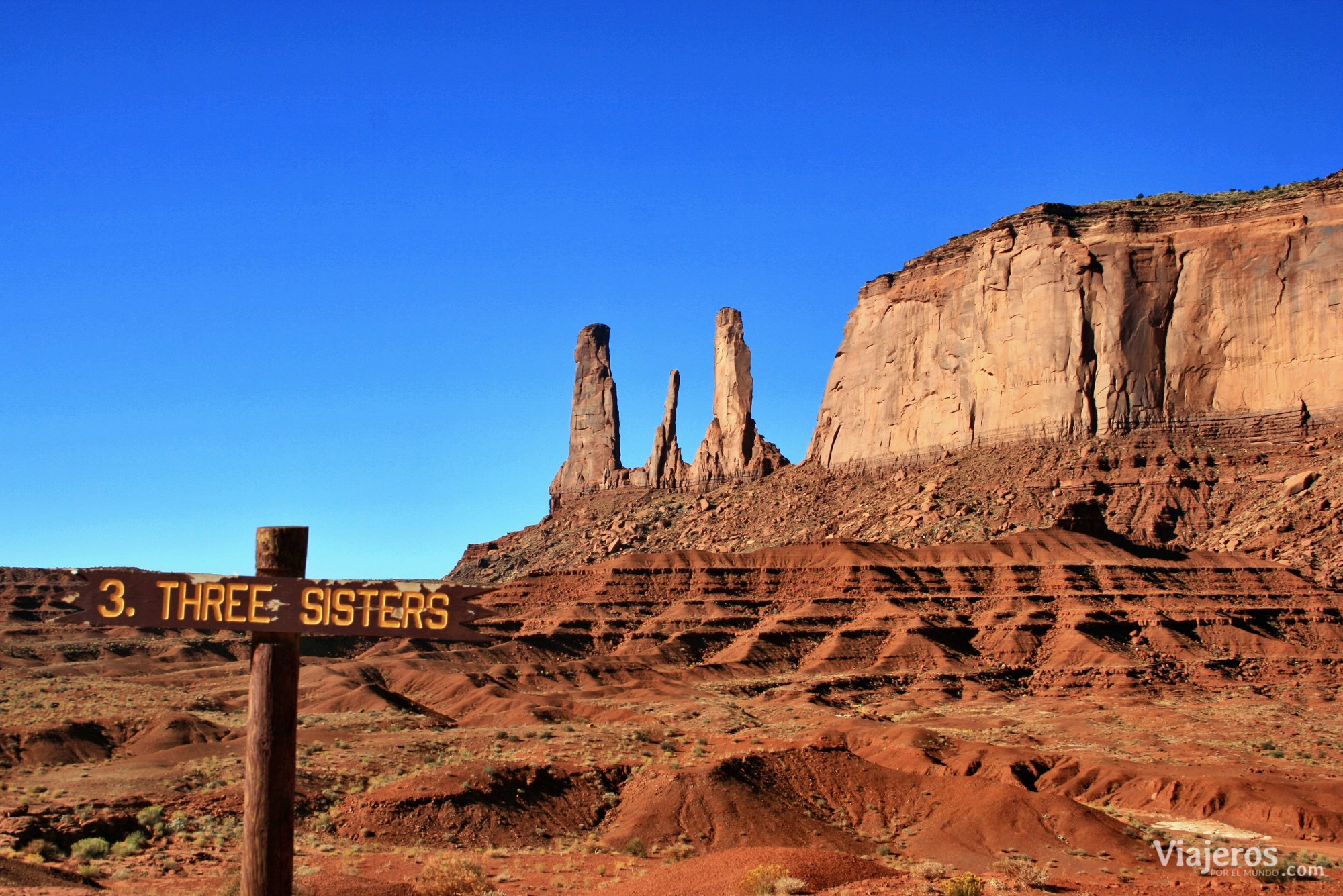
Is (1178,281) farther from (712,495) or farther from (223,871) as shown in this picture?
(223,871)

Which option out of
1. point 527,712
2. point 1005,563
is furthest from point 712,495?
point 527,712

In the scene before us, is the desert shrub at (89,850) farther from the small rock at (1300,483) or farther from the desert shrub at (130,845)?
the small rock at (1300,483)

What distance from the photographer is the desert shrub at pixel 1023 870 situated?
1821 cm

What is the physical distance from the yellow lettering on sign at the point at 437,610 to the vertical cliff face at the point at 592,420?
12607cm

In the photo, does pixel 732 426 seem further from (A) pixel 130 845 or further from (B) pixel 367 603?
(B) pixel 367 603

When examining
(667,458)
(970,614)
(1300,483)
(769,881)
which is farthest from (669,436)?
(769,881)

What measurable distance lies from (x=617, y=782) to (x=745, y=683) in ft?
116

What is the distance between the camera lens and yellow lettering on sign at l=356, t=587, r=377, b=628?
10.6 meters

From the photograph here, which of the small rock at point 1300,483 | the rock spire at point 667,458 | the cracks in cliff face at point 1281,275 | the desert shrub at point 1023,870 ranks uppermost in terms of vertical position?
the cracks in cliff face at point 1281,275

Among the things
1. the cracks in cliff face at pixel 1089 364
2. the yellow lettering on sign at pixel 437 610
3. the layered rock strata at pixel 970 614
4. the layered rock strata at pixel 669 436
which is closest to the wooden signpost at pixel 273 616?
the yellow lettering on sign at pixel 437 610

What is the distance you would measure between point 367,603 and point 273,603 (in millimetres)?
852

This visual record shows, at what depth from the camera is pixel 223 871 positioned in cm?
2139

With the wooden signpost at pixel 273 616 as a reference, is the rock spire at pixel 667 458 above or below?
above

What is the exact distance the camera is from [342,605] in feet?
34.9
